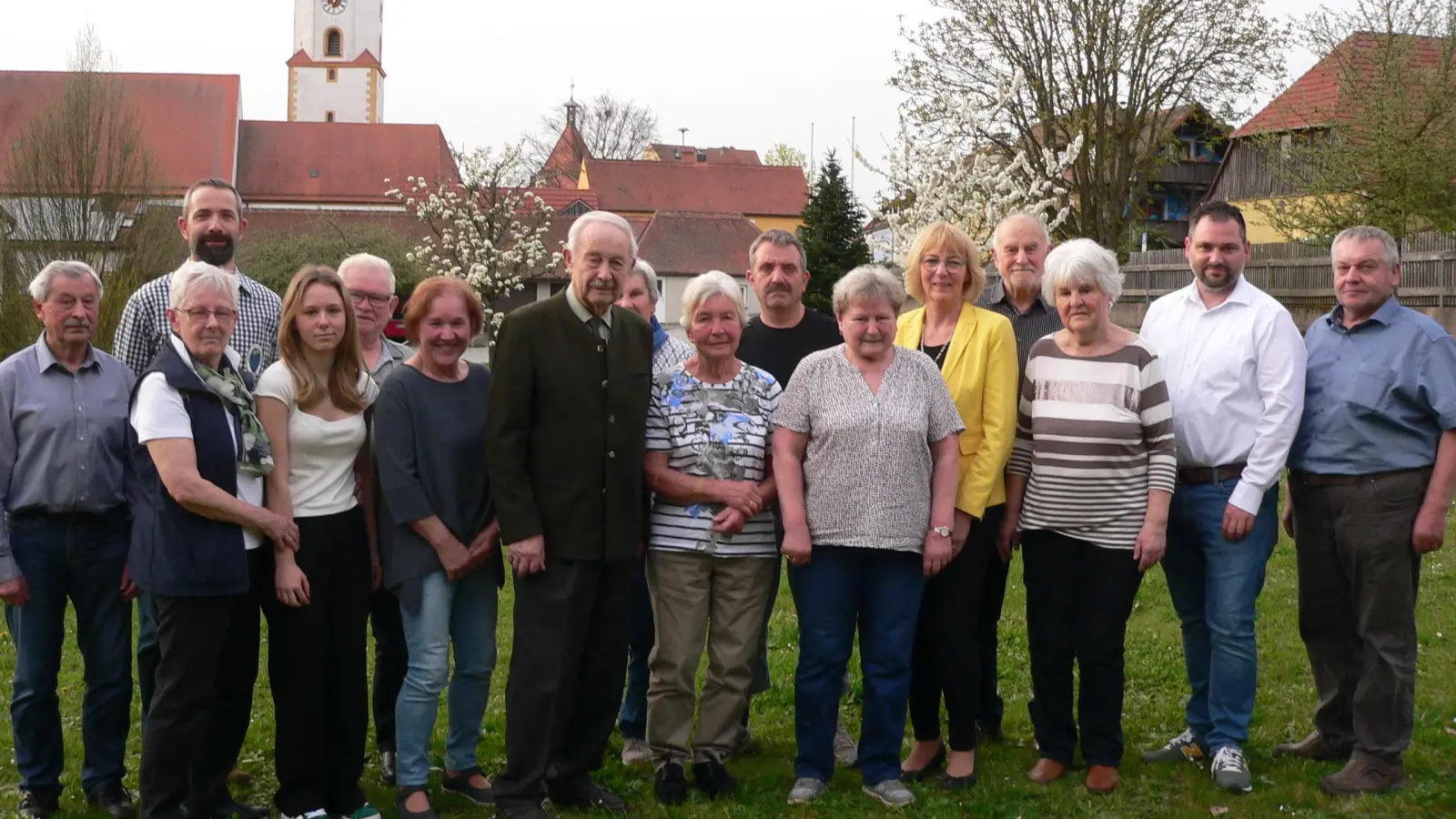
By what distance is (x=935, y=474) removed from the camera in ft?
16.1

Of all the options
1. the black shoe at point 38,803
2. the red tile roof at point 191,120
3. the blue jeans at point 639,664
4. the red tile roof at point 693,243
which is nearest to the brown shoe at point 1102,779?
the blue jeans at point 639,664

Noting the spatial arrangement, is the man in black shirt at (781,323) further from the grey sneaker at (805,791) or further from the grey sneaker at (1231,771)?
the grey sneaker at (1231,771)

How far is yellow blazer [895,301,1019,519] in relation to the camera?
496 cm

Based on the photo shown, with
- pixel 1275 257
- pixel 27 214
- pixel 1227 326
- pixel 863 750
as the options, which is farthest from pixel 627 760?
pixel 27 214

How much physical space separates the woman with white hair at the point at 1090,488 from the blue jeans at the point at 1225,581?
1.02 ft

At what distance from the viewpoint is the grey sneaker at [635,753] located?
557 cm

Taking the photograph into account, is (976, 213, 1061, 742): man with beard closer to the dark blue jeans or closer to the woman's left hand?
the woman's left hand

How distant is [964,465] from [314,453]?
94.3 inches

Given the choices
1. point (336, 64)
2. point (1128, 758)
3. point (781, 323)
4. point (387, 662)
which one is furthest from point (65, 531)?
point (336, 64)

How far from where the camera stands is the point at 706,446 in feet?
16.1

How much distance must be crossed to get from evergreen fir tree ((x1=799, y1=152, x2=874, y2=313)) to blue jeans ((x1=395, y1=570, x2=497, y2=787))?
84.8 feet

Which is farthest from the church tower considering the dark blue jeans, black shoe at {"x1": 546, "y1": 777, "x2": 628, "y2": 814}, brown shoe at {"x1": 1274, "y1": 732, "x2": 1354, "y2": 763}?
brown shoe at {"x1": 1274, "y1": 732, "x2": 1354, "y2": 763}

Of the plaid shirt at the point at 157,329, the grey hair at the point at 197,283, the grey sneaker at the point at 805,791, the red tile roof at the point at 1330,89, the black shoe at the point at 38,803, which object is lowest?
the black shoe at the point at 38,803

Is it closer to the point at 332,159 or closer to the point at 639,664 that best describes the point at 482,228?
the point at 639,664
